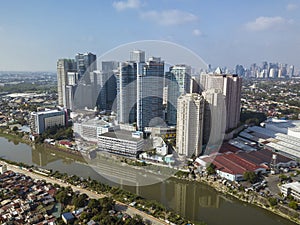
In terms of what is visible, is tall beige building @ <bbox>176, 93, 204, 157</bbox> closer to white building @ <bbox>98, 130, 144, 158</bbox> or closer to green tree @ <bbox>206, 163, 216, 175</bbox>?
green tree @ <bbox>206, 163, 216, 175</bbox>

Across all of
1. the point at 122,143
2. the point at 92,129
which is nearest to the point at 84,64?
the point at 92,129

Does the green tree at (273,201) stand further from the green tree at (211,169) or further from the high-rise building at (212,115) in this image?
the high-rise building at (212,115)

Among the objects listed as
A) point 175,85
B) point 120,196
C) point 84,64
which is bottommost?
point 120,196

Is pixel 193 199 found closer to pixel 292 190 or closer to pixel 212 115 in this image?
pixel 292 190

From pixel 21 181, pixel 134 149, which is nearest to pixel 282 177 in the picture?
pixel 134 149

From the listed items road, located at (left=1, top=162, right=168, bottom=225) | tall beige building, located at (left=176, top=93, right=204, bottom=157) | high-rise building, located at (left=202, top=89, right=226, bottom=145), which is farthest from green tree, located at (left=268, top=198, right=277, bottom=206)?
high-rise building, located at (left=202, top=89, right=226, bottom=145)
